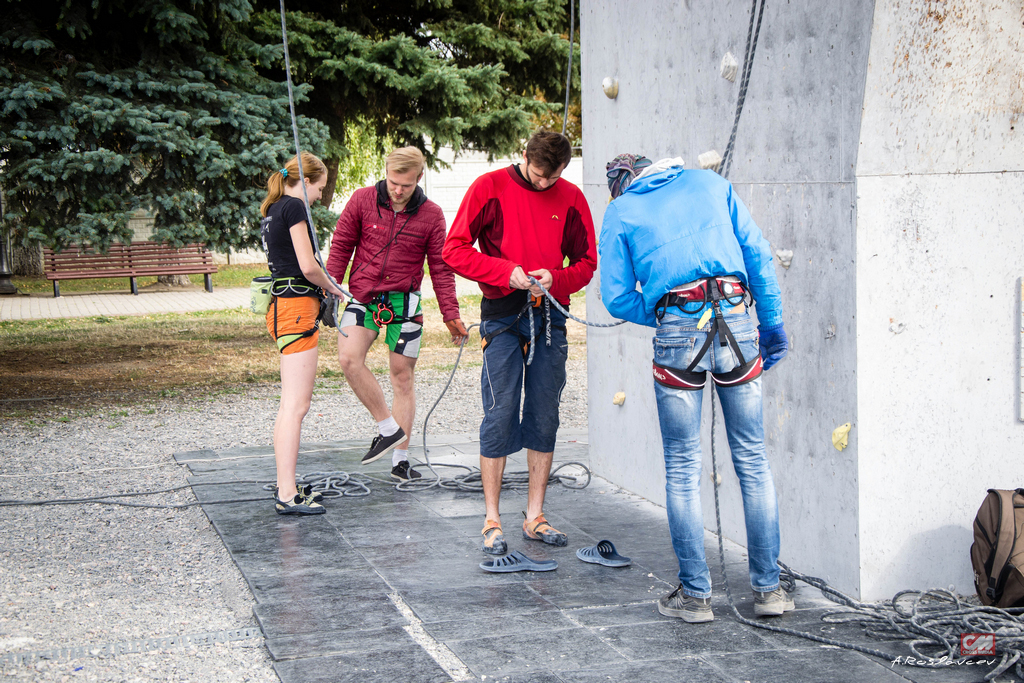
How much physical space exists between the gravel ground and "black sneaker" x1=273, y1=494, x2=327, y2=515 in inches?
15.5

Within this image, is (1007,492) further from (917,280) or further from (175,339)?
(175,339)

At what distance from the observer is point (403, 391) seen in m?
5.91

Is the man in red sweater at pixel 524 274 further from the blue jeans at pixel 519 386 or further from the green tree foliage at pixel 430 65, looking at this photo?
the green tree foliage at pixel 430 65

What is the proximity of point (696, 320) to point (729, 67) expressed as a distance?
1409mm

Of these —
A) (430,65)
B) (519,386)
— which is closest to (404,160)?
(519,386)

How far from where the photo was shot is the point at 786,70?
3871 millimetres

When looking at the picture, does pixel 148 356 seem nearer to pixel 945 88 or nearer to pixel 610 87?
pixel 610 87

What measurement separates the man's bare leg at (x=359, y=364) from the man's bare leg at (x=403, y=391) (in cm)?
11

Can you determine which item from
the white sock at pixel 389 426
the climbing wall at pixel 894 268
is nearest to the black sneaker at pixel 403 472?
the white sock at pixel 389 426

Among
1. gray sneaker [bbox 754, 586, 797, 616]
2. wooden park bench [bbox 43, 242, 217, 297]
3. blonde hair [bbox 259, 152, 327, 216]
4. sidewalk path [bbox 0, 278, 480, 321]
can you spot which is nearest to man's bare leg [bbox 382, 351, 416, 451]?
blonde hair [bbox 259, 152, 327, 216]

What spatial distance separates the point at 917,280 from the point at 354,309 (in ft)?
10.7

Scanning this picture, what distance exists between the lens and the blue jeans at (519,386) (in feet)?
14.5

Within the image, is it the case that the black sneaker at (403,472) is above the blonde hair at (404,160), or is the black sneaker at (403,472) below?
A: below

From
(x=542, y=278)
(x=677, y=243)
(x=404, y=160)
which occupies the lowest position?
(x=542, y=278)
